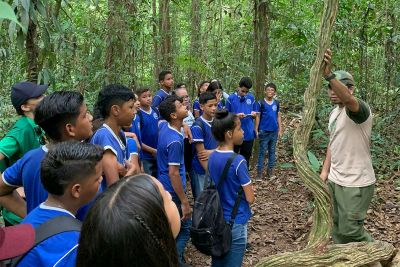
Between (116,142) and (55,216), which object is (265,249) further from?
(55,216)

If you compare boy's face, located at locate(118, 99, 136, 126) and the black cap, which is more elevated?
the black cap

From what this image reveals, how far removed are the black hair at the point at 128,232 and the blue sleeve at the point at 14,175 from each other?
1.38m

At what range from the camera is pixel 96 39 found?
6648 mm

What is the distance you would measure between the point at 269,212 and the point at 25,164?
450 cm

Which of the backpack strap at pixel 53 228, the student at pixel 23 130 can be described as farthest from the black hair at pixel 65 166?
the student at pixel 23 130

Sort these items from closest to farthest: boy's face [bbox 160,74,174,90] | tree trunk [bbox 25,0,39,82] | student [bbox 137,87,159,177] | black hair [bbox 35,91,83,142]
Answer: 1. black hair [bbox 35,91,83,142]
2. tree trunk [bbox 25,0,39,82]
3. student [bbox 137,87,159,177]
4. boy's face [bbox 160,74,174,90]

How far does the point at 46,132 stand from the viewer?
2.43 m

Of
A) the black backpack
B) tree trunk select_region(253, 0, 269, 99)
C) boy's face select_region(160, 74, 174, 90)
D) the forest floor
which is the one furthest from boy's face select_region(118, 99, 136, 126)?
tree trunk select_region(253, 0, 269, 99)

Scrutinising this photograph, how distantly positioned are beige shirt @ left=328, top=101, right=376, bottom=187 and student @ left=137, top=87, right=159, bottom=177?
2329mm

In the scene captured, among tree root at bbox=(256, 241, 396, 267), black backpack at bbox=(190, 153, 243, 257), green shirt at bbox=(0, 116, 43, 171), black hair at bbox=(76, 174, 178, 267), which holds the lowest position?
tree root at bbox=(256, 241, 396, 267)

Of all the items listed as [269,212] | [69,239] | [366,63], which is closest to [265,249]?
[269,212]

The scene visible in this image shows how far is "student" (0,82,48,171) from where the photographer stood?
115 inches

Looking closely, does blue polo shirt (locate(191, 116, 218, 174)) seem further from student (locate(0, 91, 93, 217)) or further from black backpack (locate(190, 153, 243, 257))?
student (locate(0, 91, 93, 217))

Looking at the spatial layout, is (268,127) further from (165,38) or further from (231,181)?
(165,38)
